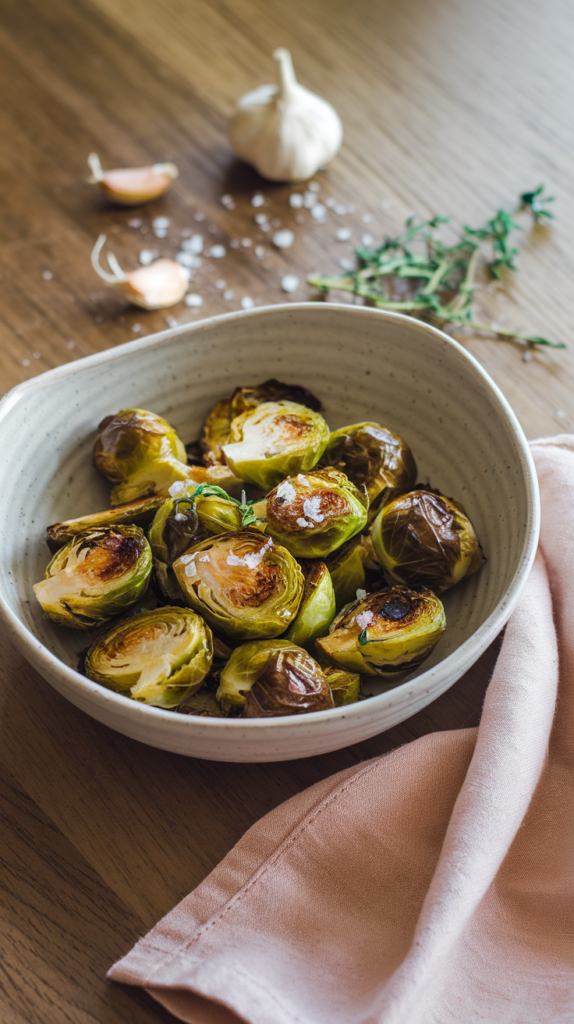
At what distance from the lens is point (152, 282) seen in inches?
56.1

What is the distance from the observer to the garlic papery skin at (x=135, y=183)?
5.12 feet

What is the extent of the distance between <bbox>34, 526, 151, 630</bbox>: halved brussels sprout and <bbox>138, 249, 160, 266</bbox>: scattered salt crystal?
772mm

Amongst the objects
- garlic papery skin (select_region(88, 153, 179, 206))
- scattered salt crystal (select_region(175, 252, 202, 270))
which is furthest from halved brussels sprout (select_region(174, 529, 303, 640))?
garlic papery skin (select_region(88, 153, 179, 206))

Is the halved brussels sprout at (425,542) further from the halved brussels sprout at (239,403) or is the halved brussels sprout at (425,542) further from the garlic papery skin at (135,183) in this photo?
the garlic papery skin at (135,183)

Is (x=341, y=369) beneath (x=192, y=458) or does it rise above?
above

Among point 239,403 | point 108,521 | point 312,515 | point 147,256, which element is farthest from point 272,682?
point 147,256

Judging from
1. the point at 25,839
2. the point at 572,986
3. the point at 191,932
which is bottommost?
the point at 25,839

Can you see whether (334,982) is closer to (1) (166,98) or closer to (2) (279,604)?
(2) (279,604)

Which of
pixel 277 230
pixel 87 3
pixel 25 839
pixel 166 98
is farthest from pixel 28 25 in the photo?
pixel 25 839

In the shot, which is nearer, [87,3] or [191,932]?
[191,932]

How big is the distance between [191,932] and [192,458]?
2.08 ft

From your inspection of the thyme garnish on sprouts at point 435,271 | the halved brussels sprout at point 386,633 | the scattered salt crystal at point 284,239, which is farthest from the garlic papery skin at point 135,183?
the halved brussels sprout at point 386,633

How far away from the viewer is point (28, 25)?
6.13 feet

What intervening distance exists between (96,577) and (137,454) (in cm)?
21
